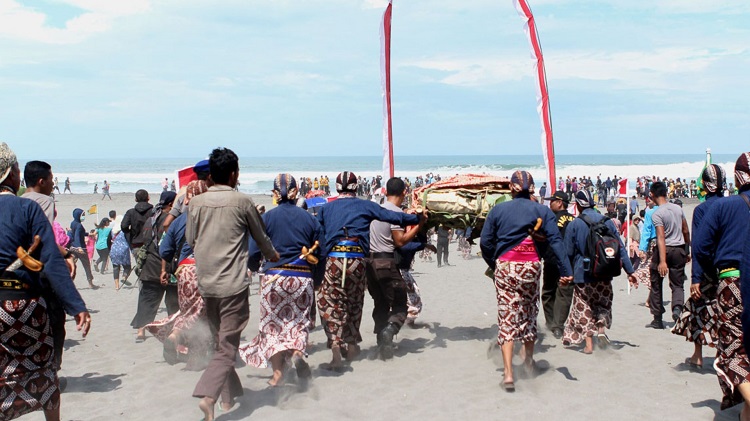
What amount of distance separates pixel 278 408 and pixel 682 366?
4080 millimetres

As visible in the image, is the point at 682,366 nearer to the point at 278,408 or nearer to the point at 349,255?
the point at 349,255

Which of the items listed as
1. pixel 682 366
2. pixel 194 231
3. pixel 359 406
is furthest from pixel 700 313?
pixel 194 231

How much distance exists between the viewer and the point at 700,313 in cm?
618

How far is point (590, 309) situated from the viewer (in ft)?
25.5

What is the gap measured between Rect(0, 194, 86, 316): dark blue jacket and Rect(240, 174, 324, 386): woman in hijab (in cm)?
209

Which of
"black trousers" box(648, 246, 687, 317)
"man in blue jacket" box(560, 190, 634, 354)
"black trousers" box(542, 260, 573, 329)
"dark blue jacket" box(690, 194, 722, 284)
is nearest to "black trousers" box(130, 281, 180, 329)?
"black trousers" box(542, 260, 573, 329)

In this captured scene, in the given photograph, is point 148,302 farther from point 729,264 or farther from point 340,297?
point 729,264

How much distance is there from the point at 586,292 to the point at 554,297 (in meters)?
0.95

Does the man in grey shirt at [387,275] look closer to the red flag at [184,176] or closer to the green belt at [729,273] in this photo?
the red flag at [184,176]

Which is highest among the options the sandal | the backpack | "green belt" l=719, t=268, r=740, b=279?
"green belt" l=719, t=268, r=740, b=279

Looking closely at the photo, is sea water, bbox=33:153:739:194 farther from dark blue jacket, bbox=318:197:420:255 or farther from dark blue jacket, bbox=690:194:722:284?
A: dark blue jacket, bbox=690:194:722:284

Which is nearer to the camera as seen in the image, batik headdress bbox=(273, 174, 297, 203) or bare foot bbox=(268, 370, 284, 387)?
bare foot bbox=(268, 370, 284, 387)

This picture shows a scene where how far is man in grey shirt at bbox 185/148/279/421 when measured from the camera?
5195 mm

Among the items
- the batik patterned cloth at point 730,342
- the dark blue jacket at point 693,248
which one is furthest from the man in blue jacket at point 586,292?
the batik patterned cloth at point 730,342
